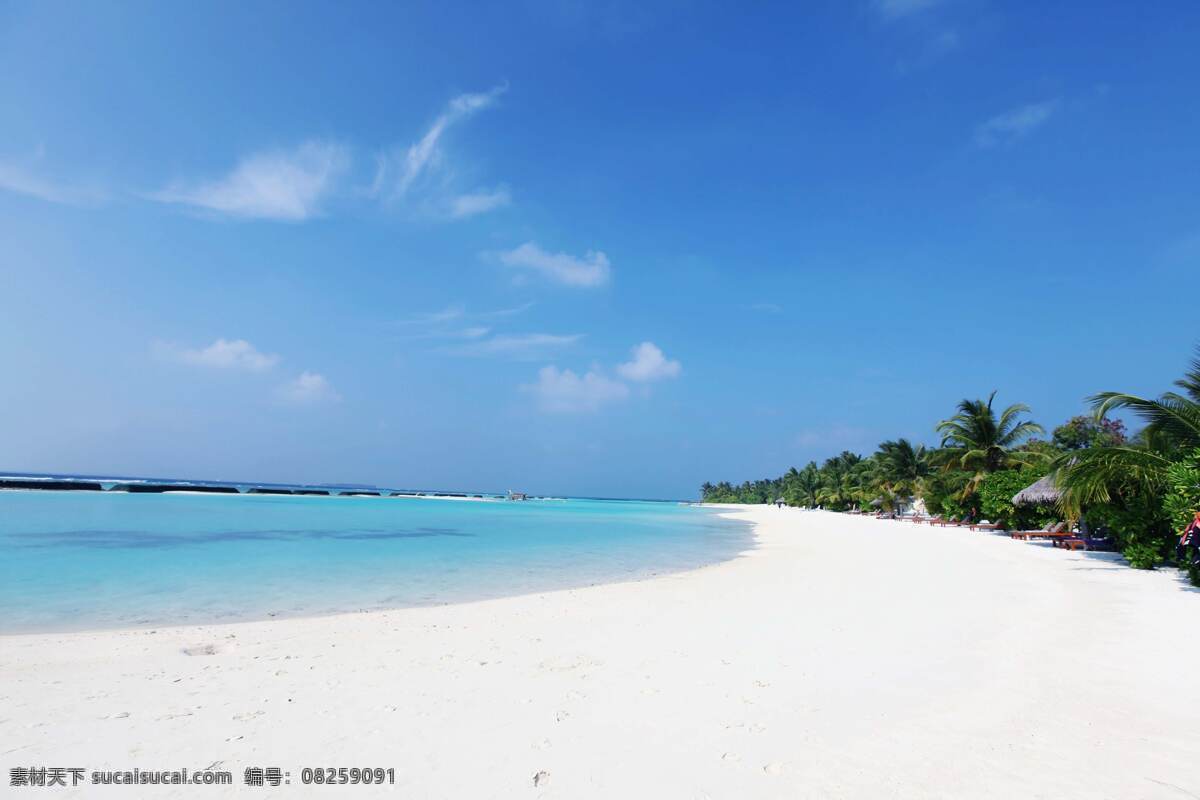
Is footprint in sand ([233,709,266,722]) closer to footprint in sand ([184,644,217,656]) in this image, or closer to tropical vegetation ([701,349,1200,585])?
footprint in sand ([184,644,217,656])

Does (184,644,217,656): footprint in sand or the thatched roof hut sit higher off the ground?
the thatched roof hut

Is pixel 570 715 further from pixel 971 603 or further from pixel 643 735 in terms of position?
pixel 971 603

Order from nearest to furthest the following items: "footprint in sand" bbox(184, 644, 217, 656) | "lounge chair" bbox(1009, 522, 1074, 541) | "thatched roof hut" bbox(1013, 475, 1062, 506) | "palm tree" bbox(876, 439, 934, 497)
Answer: "footprint in sand" bbox(184, 644, 217, 656), "thatched roof hut" bbox(1013, 475, 1062, 506), "lounge chair" bbox(1009, 522, 1074, 541), "palm tree" bbox(876, 439, 934, 497)

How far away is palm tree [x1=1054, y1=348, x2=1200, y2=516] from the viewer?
12.2 m

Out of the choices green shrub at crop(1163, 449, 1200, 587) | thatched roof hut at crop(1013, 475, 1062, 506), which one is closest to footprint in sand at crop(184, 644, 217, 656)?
green shrub at crop(1163, 449, 1200, 587)

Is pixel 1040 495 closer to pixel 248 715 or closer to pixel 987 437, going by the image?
pixel 987 437

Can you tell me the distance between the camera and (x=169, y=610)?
9000 millimetres

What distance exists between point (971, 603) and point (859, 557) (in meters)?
8.00

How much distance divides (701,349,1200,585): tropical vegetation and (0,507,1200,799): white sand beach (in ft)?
15.8

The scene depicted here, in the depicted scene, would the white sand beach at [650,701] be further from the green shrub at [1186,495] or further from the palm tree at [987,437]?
the palm tree at [987,437]

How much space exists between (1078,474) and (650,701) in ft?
44.1

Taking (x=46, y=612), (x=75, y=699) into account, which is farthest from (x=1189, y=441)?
(x=46, y=612)

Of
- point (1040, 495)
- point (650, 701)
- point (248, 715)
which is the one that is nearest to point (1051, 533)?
point (1040, 495)

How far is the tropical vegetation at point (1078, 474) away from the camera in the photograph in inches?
480
